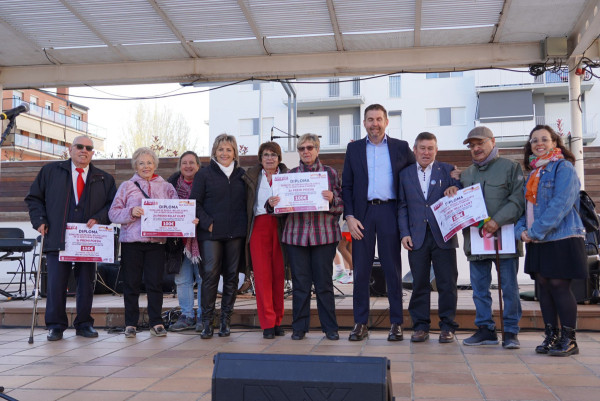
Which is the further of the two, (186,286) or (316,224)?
(186,286)

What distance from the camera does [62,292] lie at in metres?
5.08

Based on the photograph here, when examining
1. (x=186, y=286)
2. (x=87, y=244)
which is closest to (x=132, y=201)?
(x=87, y=244)

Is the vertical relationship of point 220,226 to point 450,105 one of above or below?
below

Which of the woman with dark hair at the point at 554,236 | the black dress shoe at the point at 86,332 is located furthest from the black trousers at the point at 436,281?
the black dress shoe at the point at 86,332

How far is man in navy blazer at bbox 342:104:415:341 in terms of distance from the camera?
4645 millimetres

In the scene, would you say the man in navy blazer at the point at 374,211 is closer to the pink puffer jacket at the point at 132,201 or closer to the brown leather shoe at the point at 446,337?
the brown leather shoe at the point at 446,337

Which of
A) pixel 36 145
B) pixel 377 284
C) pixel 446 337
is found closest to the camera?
pixel 446 337

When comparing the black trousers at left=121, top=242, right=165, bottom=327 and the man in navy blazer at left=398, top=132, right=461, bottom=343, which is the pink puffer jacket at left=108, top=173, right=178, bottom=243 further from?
the man in navy blazer at left=398, top=132, right=461, bottom=343

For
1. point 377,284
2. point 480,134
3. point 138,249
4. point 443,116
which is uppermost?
point 443,116

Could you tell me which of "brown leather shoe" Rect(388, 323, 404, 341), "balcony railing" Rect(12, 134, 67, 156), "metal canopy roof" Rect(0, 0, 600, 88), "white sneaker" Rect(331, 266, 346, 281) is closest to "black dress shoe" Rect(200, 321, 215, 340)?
"brown leather shoe" Rect(388, 323, 404, 341)

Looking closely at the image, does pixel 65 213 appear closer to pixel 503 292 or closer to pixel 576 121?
pixel 503 292

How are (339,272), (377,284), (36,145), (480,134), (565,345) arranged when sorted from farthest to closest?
(36,145)
(339,272)
(377,284)
(480,134)
(565,345)

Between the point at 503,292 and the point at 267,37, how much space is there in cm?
394

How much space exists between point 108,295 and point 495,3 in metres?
5.87
